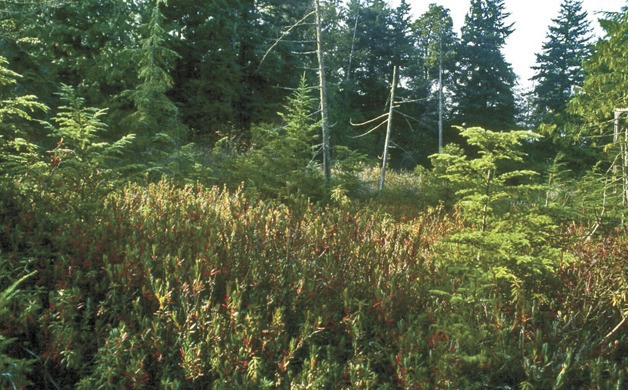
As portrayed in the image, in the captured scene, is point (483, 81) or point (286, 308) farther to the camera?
point (483, 81)

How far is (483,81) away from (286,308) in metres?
30.1

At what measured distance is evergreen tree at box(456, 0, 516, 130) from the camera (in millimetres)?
28516

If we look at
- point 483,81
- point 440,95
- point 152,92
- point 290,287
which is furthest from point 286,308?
point 483,81

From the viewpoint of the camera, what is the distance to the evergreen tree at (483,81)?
28516 millimetres

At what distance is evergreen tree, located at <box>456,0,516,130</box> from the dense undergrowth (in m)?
26.9

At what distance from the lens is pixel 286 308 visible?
3.13 metres

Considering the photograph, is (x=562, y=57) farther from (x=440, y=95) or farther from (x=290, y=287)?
(x=290, y=287)

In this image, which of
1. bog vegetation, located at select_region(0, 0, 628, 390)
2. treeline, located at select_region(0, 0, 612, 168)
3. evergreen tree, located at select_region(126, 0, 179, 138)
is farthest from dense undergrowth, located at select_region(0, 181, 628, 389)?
evergreen tree, located at select_region(126, 0, 179, 138)

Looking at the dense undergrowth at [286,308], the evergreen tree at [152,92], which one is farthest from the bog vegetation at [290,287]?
the evergreen tree at [152,92]

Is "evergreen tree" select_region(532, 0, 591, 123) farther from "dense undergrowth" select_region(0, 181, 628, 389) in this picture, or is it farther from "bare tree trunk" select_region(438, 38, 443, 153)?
"dense undergrowth" select_region(0, 181, 628, 389)

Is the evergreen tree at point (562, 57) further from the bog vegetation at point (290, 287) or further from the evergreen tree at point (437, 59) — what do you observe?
the bog vegetation at point (290, 287)

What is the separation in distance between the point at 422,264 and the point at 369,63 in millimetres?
28560

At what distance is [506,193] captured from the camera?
381 centimetres

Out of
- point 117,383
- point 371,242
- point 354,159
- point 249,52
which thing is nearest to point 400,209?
point 354,159
